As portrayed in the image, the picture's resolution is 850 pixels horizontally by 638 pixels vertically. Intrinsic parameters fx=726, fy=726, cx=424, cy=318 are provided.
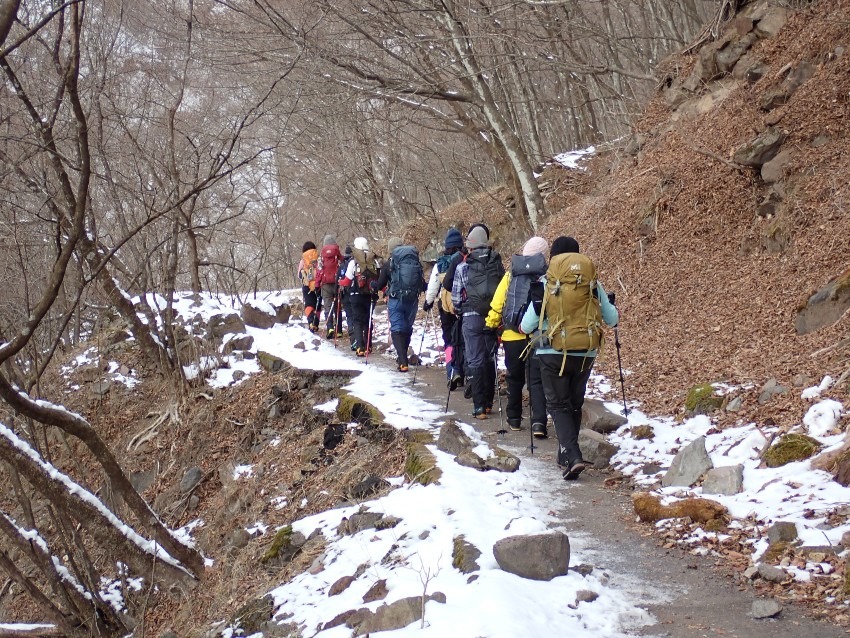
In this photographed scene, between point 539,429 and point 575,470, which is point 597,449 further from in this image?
point 539,429

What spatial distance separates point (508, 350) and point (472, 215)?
50.7 feet

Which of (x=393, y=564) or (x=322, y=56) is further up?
(x=322, y=56)

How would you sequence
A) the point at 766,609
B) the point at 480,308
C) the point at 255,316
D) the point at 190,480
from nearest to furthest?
the point at 766,609 → the point at 480,308 → the point at 190,480 → the point at 255,316

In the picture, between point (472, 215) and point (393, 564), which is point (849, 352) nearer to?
point (393, 564)

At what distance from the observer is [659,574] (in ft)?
15.6

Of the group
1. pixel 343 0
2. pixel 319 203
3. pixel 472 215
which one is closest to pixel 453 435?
pixel 343 0

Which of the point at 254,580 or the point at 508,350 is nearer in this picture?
the point at 254,580

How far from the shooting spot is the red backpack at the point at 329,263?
14.5m

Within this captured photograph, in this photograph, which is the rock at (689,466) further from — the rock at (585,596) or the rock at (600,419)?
the rock at (585,596)

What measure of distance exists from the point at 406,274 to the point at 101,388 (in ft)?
21.8

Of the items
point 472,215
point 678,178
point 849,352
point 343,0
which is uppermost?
point 343,0

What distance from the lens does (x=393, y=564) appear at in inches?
209

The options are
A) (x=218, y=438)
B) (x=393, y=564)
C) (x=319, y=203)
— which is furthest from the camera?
(x=319, y=203)

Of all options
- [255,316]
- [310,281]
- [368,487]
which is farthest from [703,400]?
[255,316]
